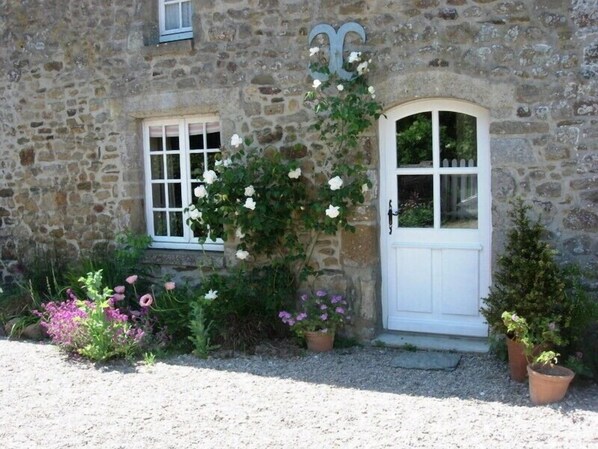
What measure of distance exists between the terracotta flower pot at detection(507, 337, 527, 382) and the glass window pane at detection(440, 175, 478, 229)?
1.24m

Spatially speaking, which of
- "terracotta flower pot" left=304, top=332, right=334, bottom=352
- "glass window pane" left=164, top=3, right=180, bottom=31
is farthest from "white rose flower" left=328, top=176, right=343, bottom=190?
"glass window pane" left=164, top=3, right=180, bottom=31

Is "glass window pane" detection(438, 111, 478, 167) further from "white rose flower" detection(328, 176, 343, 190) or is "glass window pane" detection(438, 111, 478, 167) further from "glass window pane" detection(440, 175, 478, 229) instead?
"white rose flower" detection(328, 176, 343, 190)

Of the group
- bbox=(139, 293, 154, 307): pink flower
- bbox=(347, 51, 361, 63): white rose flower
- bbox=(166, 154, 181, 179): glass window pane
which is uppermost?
bbox=(347, 51, 361, 63): white rose flower

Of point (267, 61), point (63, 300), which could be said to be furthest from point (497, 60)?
point (63, 300)

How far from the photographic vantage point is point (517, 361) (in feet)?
16.3

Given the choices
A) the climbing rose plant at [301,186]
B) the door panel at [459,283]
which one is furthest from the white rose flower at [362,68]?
the door panel at [459,283]

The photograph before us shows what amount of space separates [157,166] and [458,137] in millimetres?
3410

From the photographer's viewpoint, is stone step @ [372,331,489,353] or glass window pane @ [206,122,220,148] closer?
stone step @ [372,331,489,353]

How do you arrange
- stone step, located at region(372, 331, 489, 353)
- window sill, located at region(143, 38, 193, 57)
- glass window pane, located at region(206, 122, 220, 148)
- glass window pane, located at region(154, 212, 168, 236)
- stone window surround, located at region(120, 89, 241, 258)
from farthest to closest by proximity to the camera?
1. glass window pane, located at region(154, 212, 168, 236)
2. glass window pane, located at region(206, 122, 220, 148)
3. window sill, located at region(143, 38, 193, 57)
4. stone window surround, located at region(120, 89, 241, 258)
5. stone step, located at region(372, 331, 489, 353)

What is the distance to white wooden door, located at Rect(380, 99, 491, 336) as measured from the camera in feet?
19.1

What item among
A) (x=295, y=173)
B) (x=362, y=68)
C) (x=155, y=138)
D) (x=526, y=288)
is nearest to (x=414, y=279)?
(x=526, y=288)

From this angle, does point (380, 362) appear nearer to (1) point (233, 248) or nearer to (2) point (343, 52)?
(1) point (233, 248)

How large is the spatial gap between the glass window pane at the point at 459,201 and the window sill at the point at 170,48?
115 inches

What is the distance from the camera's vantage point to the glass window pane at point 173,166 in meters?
7.30
